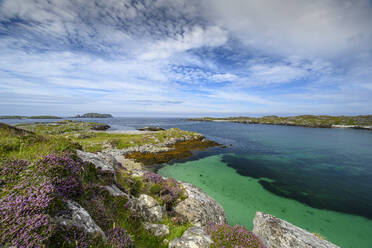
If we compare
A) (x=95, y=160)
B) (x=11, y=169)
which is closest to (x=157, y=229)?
(x=95, y=160)

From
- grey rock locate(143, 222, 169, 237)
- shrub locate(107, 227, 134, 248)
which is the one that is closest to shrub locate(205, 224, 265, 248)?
grey rock locate(143, 222, 169, 237)

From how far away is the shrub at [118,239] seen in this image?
3852 mm

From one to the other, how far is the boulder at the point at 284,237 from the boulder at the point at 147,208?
20.1ft

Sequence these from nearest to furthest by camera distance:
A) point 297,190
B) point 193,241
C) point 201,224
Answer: point 193,241 → point 201,224 → point 297,190

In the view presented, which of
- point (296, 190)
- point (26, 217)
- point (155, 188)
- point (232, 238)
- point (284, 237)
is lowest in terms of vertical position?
point (296, 190)

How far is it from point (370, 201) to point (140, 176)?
2744 centimetres

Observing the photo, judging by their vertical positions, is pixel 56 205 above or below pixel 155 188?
above

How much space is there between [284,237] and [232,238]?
4738mm

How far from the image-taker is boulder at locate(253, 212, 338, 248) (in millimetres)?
7246

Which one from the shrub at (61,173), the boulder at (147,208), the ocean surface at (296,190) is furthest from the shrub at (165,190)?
the ocean surface at (296,190)

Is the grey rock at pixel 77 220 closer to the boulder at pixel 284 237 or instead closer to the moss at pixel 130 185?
the moss at pixel 130 185

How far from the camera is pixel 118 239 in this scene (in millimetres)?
4035

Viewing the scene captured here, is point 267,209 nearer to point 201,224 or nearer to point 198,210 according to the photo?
point 198,210

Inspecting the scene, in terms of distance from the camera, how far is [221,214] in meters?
11.3
